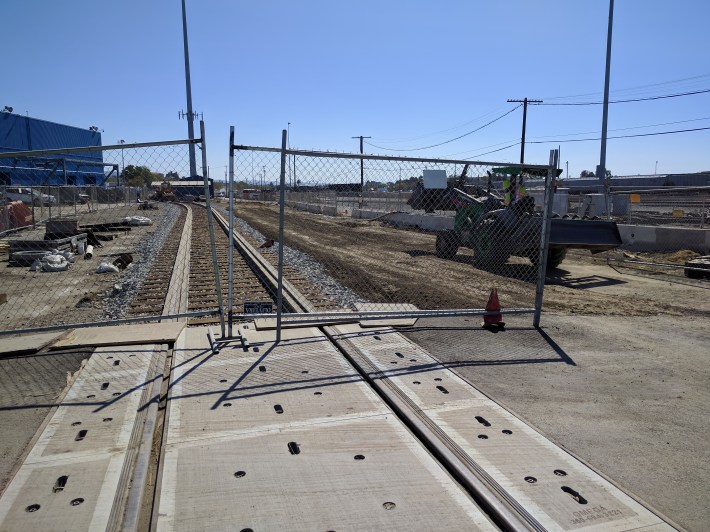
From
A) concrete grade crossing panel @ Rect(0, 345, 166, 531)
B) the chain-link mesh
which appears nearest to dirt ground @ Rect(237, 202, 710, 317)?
the chain-link mesh

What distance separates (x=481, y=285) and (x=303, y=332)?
258 inches

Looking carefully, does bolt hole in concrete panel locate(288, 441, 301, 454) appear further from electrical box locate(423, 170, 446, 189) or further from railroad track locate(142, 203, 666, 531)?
electrical box locate(423, 170, 446, 189)

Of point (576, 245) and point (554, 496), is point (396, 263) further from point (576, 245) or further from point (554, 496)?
point (554, 496)

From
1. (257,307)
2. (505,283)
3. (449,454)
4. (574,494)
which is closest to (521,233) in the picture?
(505,283)

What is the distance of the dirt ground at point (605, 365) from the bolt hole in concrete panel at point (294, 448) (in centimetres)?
196

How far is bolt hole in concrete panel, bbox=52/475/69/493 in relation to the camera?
126 inches

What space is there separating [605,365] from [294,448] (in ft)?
12.6

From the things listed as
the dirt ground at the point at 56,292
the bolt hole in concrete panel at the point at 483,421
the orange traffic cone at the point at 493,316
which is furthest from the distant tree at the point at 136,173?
the bolt hole in concrete panel at the point at 483,421

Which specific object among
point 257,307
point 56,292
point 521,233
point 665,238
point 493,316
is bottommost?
point 56,292

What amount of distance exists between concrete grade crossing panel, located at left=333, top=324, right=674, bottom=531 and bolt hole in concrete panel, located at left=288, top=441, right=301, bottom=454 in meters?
1.08

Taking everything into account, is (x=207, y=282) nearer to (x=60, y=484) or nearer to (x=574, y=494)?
(x=60, y=484)

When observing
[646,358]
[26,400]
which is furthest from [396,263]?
[26,400]

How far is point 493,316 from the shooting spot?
281 inches

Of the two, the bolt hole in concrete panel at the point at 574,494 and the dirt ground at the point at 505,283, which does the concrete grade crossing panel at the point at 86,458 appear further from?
the dirt ground at the point at 505,283
